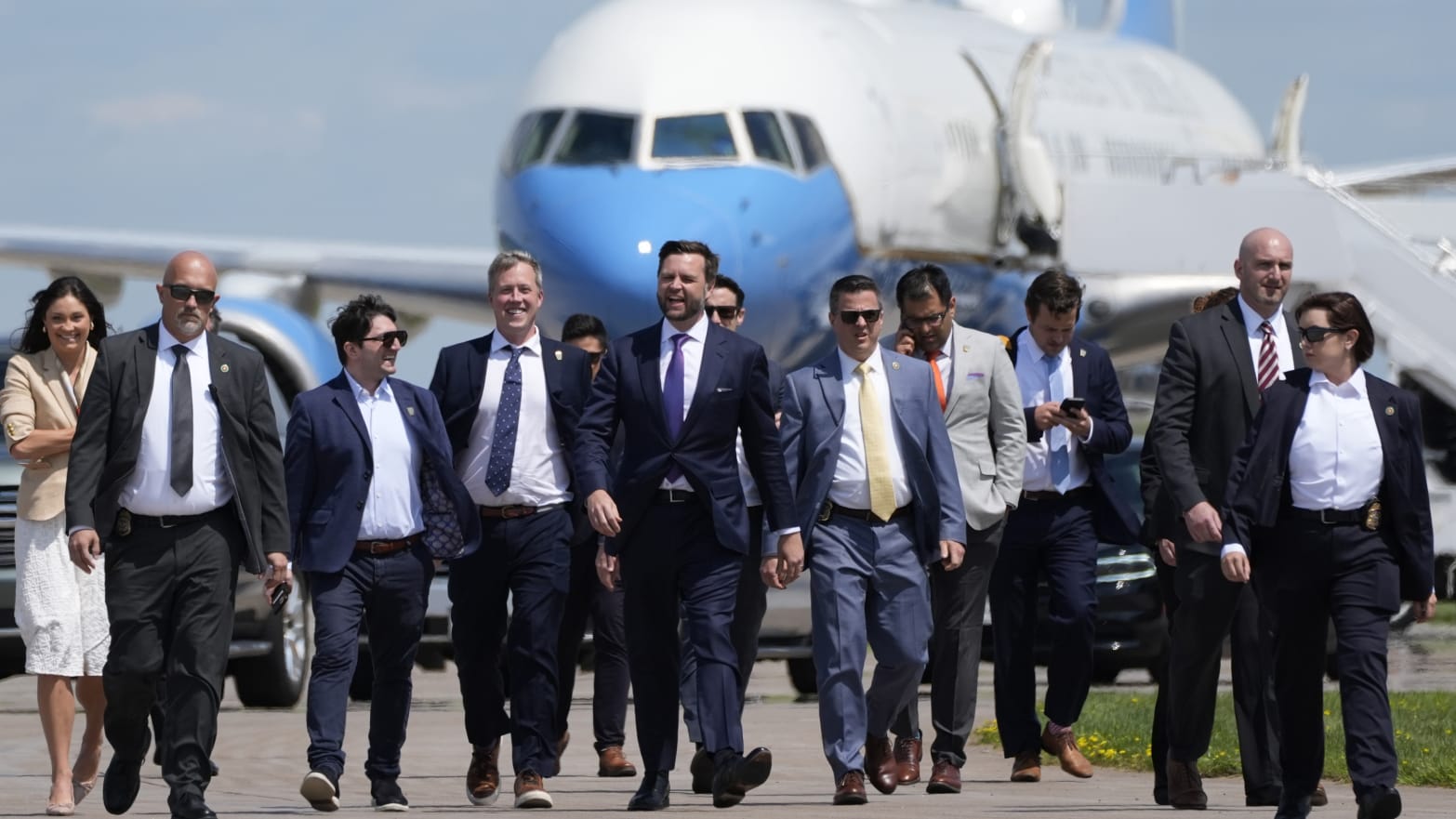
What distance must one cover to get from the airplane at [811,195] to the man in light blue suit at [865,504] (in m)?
8.93

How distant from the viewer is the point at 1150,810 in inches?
362

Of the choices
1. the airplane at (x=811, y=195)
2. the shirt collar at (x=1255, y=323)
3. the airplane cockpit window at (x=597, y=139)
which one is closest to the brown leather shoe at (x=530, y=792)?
the shirt collar at (x=1255, y=323)

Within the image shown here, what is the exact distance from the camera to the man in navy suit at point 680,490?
9242 mm

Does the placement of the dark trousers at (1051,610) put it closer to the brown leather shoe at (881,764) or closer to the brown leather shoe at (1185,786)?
the brown leather shoe at (881,764)

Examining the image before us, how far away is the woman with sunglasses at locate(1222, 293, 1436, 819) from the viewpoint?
27.1 ft

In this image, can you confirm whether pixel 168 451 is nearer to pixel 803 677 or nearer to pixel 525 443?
pixel 525 443

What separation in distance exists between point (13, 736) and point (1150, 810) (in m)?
6.03

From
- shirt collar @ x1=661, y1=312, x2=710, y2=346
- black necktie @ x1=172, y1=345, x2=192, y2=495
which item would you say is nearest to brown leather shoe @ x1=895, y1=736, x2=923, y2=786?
shirt collar @ x1=661, y1=312, x2=710, y2=346

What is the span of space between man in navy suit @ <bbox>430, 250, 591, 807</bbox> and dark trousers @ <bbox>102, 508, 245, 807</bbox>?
112cm

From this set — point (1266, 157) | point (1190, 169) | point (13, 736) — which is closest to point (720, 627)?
point (13, 736)

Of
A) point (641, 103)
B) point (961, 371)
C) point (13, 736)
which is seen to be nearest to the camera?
point (961, 371)

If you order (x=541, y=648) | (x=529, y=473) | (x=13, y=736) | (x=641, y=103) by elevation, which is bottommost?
(x=13, y=736)

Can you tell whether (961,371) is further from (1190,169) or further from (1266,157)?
(1266,157)

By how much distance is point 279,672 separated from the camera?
1515cm
